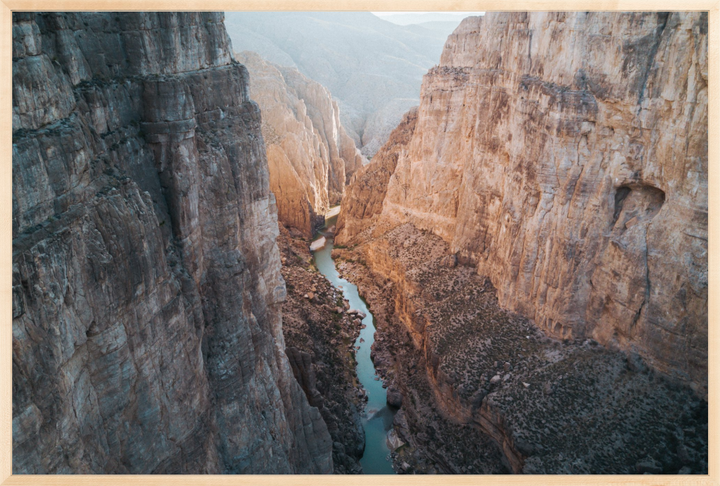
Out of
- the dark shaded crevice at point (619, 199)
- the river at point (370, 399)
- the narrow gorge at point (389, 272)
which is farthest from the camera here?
the river at point (370, 399)

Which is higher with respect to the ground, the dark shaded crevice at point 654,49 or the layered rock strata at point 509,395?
the dark shaded crevice at point 654,49

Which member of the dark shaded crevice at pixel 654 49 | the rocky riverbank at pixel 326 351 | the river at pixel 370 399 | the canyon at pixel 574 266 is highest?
the dark shaded crevice at pixel 654 49

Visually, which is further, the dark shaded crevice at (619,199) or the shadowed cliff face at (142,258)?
the dark shaded crevice at (619,199)

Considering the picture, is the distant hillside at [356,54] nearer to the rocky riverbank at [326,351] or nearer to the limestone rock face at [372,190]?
the limestone rock face at [372,190]

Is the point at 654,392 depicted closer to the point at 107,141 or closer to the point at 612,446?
the point at 612,446

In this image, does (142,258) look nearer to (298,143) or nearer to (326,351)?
(326,351)

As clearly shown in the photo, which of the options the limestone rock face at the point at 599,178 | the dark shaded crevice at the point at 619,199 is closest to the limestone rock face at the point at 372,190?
the limestone rock face at the point at 599,178
